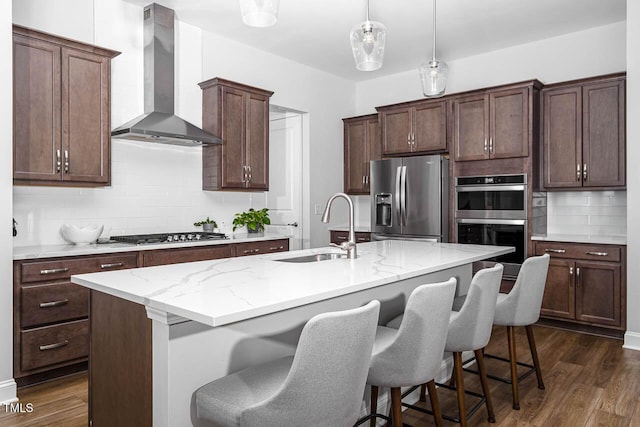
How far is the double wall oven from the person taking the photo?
4.54 m

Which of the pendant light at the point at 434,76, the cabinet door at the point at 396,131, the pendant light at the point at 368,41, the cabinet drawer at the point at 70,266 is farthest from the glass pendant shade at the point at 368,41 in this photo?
the cabinet door at the point at 396,131

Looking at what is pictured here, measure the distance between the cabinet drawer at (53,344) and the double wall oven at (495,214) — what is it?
365 centimetres

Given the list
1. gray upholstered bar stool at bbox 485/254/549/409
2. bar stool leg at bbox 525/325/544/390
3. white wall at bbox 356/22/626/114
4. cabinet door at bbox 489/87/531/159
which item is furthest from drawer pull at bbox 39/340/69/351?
white wall at bbox 356/22/626/114

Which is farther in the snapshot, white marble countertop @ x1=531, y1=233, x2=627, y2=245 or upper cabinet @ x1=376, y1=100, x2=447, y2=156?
upper cabinet @ x1=376, y1=100, x2=447, y2=156

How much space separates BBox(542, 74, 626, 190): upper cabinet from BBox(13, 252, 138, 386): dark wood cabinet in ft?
13.5

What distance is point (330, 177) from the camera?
241 inches

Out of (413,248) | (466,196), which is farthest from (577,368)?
(466,196)

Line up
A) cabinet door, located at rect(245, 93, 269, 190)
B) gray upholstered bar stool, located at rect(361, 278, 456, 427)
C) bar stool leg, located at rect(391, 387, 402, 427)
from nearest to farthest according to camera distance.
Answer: gray upholstered bar stool, located at rect(361, 278, 456, 427), bar stool leg, located at rect(391, 387, 402, 427), cabinet door, located at rect(245, 93, 269, 190)

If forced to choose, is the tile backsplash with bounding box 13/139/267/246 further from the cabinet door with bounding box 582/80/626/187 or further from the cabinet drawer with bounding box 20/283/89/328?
the cabinet door with bounding box 582/80/626/187

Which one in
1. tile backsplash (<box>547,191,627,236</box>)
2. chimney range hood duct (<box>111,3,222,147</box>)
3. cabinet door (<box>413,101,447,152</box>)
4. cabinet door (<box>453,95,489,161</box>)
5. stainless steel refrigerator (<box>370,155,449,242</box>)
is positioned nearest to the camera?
chimney range hood duct (<box>111,3,222,147</box>)

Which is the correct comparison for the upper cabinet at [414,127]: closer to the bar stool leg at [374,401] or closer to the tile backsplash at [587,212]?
the tile backsplash at [587,212]

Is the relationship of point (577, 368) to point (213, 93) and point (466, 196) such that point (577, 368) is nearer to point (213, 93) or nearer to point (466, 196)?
point (466, 196)

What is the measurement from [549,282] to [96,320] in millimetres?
3934
